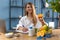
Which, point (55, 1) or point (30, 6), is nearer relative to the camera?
point (55, 1)

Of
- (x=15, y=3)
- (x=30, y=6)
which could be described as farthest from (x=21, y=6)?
(x=30, y=6)

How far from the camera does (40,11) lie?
4707 mm

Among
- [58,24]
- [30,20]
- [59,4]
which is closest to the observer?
[59,4]

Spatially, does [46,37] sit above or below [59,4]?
below

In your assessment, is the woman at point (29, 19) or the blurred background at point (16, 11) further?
the blurred background at point (16, 11)

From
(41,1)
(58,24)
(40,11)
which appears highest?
(41,1)

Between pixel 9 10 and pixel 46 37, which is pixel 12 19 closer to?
pixel 9 10

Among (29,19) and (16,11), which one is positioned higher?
(16,11)

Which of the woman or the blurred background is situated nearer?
the woman

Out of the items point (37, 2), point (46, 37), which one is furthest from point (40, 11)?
point (46, 37)

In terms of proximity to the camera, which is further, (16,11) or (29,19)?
(16,11)

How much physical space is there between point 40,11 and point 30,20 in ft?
5.52

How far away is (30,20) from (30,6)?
288mm

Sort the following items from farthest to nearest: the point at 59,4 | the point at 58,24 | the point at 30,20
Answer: the point at 58,24
the point at 30,20
the point at 59,4
